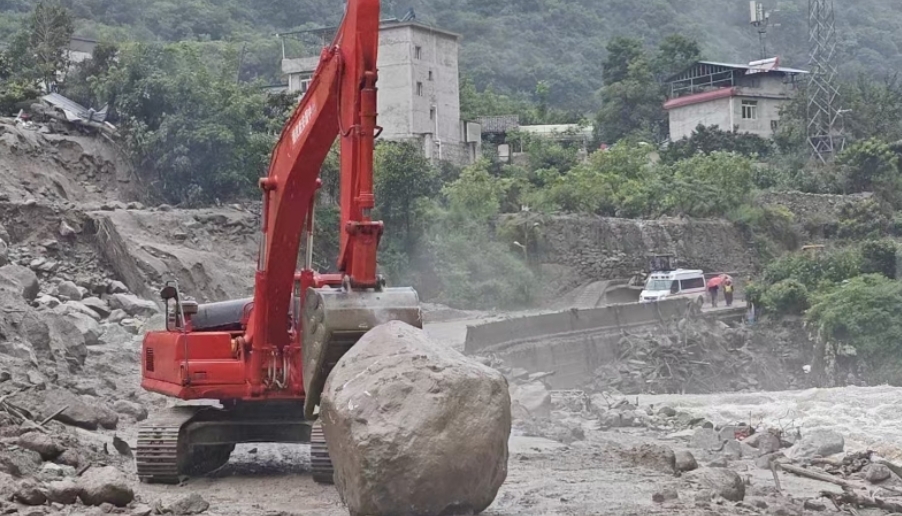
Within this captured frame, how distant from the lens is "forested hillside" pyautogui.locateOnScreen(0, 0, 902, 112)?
86312mm

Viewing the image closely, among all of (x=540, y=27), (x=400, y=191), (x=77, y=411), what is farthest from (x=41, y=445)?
(x=540, y=27)

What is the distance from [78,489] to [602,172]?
44609 millimetres

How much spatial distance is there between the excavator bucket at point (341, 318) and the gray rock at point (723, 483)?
3.18 metres

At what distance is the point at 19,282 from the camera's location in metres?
20.6

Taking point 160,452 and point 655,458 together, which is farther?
point 655,458

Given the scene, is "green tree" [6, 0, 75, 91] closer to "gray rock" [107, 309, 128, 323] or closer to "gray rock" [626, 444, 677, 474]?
"gray rock" [107, 309, 128, 323]

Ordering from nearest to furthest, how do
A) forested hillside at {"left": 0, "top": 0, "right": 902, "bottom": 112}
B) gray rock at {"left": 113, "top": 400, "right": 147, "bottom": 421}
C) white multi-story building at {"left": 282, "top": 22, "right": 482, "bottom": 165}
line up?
gray rock at {"left": 113, "top": 400, "right": 147, "bottom": 421} < white multi-story building at {"left": 282, "top": 22, "right": 482, "bottom": 165} < forested hillside at {"left": 0, "top": 0, "right": 902, "bottom": 112}

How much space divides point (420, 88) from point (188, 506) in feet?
146

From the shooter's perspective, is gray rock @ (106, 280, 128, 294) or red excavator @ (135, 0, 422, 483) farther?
gray rock @ (106, 280, 128, 294)

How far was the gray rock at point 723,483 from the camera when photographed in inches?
436

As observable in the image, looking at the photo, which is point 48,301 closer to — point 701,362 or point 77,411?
point 77,411

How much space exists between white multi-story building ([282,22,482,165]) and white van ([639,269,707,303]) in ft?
39.9

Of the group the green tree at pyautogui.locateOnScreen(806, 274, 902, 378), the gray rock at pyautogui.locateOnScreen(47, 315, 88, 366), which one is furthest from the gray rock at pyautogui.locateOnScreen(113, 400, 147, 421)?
the green tree at pyautogui.locateOnScreen(806, 274, 902, 378)

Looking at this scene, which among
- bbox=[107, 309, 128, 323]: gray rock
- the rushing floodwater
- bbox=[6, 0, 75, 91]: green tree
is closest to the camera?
the rushing floodwater
